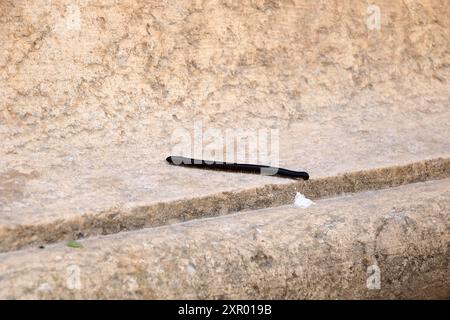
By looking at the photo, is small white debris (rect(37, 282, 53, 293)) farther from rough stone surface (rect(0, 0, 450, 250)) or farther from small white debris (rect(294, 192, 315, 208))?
small white debris (rect(294, 192, 315, 208))

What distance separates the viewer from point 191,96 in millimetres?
2896

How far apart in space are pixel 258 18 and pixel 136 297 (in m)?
1.83

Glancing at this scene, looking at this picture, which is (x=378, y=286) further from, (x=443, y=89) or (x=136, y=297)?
(x=443, y=89)

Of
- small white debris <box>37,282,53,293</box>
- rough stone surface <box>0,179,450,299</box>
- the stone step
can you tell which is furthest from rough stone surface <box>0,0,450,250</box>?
small white debris <box>37,282,53,293</box>

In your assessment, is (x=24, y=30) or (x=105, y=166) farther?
(x=24, y=30)

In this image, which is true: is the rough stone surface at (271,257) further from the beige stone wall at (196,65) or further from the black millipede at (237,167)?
the beige stone wall at (196,65)

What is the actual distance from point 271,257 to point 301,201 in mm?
398

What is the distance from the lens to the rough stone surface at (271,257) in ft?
5.81

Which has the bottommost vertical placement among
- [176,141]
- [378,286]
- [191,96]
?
[378,286]

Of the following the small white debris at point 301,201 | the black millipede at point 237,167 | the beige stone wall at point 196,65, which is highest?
the beige stone wall at point 196,65

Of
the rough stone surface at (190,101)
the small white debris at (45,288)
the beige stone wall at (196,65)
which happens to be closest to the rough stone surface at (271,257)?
the small white debris at (45,288)

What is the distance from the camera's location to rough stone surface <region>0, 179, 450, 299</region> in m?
1.77

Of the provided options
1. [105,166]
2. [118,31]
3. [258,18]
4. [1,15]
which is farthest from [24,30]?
[258,18]

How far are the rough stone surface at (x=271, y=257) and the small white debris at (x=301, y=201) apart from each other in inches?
1.1
